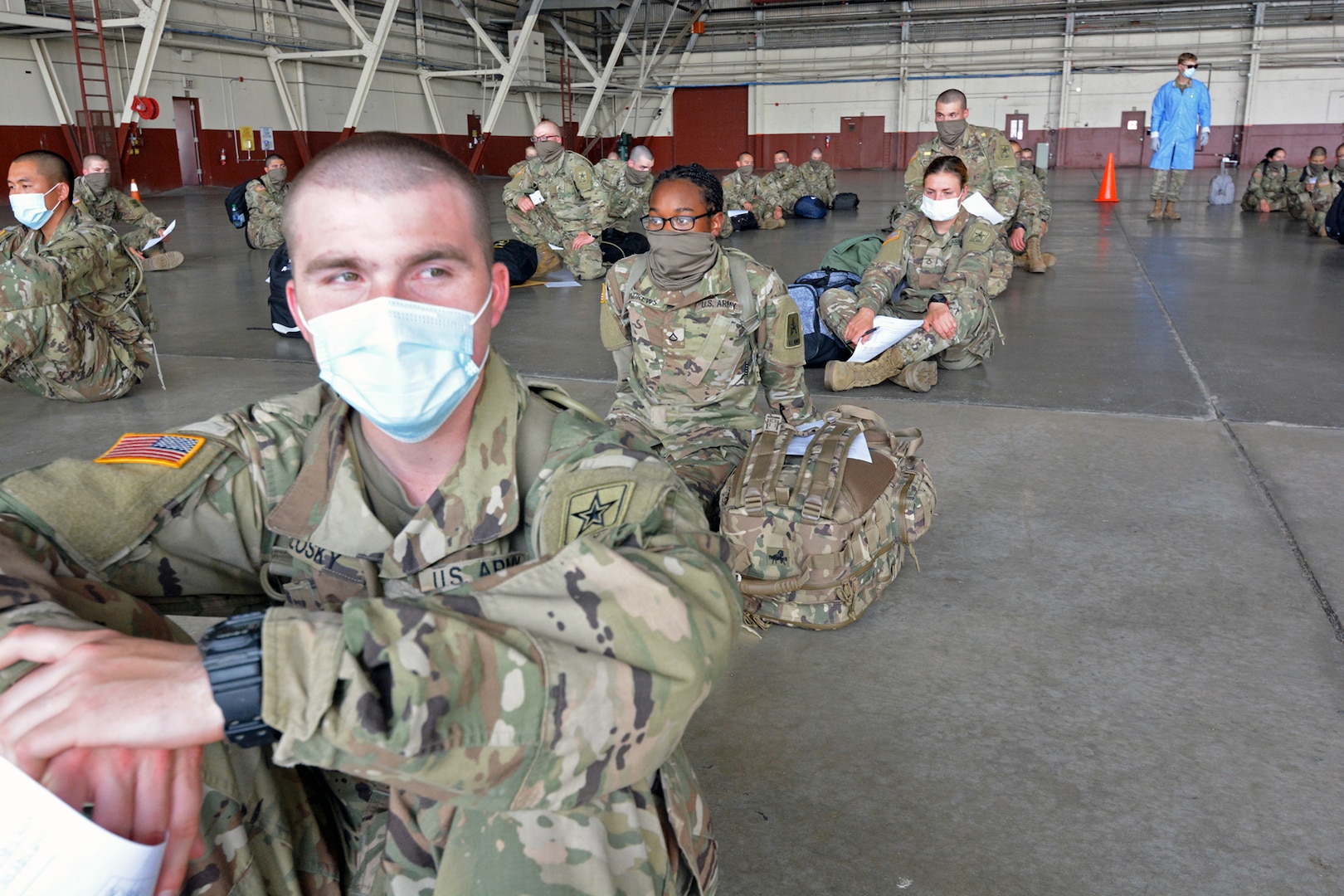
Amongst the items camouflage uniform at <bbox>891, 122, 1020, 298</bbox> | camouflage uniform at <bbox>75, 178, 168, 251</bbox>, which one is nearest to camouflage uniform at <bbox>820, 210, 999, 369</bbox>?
camouflage uniform at <bbox>891, 122, 1020, 298</bbox>

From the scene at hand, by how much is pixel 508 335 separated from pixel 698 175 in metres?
2.97

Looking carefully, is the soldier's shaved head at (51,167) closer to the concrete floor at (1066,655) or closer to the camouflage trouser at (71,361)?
the camouflage trouser at (71,361)

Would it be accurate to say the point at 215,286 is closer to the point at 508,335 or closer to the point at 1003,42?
the point at 508,335

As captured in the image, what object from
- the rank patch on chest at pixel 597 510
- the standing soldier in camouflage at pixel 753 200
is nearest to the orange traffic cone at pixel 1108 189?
the standing soldier in camouflage at pixel 753 200

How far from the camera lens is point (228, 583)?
1389 mm

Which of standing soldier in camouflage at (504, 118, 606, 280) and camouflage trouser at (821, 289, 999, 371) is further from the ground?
standing soldier in camouflage at (504, 118, 606, 280)

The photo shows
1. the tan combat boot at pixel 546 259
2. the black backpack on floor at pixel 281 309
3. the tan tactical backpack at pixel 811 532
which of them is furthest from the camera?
the tan combat boot at pixel 546 259

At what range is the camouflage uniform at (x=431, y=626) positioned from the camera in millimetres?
923

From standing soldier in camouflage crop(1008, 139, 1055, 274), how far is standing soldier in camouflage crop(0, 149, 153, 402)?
20.3ft

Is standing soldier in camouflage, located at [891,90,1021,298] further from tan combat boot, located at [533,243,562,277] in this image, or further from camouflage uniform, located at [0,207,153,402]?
camouflage uniform, located at [0,207,153,402]

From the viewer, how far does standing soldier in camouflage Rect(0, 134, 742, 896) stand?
916mm

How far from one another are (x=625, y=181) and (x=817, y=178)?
13.8 feet

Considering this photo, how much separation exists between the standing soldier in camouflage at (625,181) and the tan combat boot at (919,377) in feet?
23.1

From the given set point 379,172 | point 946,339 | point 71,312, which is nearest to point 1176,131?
point 946,339
